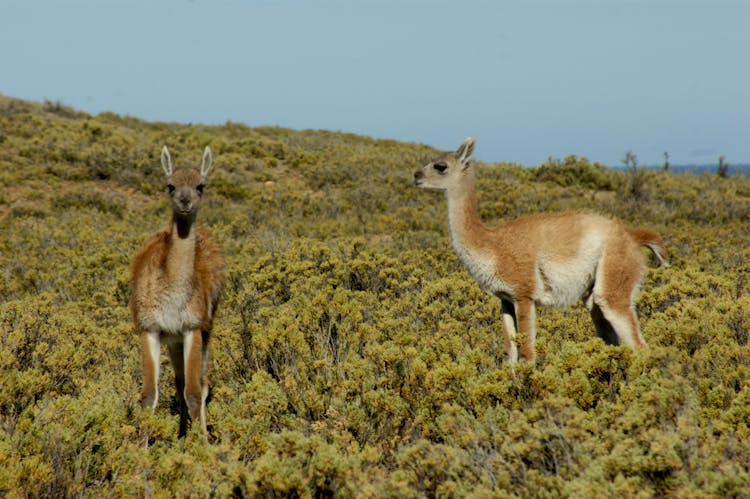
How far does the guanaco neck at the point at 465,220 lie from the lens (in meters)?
6.32

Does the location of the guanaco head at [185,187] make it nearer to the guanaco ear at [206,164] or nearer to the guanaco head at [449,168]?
the guanaco ear at [206,164]

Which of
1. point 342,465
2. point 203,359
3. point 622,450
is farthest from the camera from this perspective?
point 203,359

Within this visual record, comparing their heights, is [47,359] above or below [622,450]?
below

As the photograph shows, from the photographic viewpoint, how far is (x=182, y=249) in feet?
17.3

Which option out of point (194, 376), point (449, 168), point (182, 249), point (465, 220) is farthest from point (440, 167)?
point (194, 376)

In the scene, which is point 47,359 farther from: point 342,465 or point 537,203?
point 537,203

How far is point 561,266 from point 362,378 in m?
2.18

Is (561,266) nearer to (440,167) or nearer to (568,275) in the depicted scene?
(568,275)

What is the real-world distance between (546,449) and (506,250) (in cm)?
291

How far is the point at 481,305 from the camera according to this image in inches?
330

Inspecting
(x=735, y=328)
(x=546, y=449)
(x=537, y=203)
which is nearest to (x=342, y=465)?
(x=546, y=449)

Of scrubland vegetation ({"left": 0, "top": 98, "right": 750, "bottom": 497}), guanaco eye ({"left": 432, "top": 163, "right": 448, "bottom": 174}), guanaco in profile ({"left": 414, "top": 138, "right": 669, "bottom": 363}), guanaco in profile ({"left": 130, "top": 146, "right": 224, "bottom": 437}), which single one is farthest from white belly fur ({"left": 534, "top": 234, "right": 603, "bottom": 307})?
guanaco in profile ({"left": 130, "top": 146, "right": 224, "bottom": 437})

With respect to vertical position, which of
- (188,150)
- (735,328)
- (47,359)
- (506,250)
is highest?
(188,150)

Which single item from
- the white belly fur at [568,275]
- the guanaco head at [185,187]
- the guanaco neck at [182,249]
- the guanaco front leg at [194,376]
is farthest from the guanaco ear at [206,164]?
the white belly fur at [568,275]
